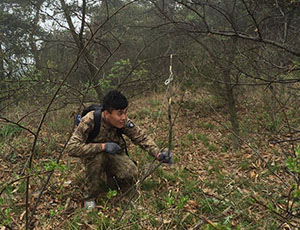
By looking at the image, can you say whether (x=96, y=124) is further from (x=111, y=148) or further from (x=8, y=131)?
(x=8, y=131)

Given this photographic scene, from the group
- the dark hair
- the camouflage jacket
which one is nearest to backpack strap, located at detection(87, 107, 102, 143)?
the camouflage jacket

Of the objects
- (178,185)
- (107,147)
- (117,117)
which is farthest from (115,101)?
(178,185)

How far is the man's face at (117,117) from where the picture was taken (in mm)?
2920

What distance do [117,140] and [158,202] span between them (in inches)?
40.3

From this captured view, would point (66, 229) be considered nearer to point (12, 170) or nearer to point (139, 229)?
point (139, 229)

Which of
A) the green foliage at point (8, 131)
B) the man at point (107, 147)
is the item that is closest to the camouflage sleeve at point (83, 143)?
the man at point (107, 147)

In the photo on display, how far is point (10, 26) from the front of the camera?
1199 centimetres

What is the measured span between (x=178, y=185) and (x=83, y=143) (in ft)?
4.56

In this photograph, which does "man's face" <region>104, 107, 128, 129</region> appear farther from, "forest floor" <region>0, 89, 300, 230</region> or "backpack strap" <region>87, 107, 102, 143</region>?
"forest floor" <region>0, 89, 300, 230</region>

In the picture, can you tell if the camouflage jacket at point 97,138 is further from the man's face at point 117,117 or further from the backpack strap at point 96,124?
the man's face at point 117,117

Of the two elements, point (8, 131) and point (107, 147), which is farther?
point (8, 131)

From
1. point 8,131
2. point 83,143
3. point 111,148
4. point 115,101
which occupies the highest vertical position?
point 115,101

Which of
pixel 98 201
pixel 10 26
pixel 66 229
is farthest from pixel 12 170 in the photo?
pixel 10 26

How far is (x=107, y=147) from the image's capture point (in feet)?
9.50
